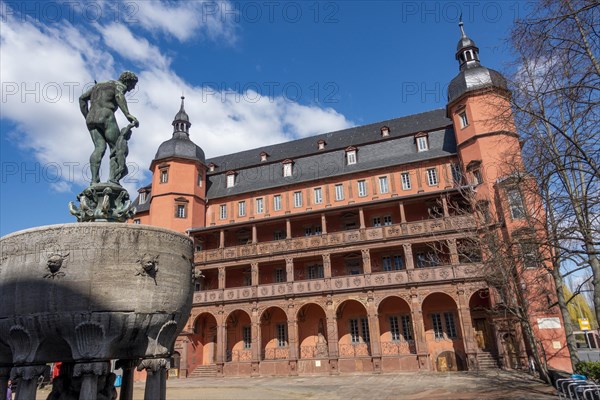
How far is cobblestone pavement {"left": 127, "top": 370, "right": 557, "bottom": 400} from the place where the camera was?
14.5m

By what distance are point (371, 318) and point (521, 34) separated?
2115cm

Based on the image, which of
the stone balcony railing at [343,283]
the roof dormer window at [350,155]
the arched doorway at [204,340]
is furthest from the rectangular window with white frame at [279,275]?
the roof dormer window at [350,155]

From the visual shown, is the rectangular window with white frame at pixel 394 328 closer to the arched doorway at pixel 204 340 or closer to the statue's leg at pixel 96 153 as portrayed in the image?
the arched doorway at pixel 204 340

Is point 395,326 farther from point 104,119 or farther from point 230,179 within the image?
point 104,119

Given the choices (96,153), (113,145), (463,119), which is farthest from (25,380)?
(463,119)

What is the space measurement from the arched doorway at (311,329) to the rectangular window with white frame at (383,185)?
9986mm

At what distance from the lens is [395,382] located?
1958cm

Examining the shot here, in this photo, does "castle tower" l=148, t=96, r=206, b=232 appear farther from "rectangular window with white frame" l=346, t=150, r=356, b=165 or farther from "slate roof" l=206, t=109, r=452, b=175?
"rectangular window with white frame" l=346, t=150, r=356, b=165

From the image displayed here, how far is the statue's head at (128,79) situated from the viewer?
8195mm

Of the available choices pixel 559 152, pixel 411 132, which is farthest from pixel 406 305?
pixel 559 152

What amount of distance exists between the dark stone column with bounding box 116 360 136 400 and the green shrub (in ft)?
43.9

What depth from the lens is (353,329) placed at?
2817 cm

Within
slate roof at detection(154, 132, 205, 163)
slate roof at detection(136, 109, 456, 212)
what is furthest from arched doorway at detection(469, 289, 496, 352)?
slate roof at detection(154, 132, 205, 163)

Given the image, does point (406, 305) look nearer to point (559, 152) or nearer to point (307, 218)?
point (307, 218)
